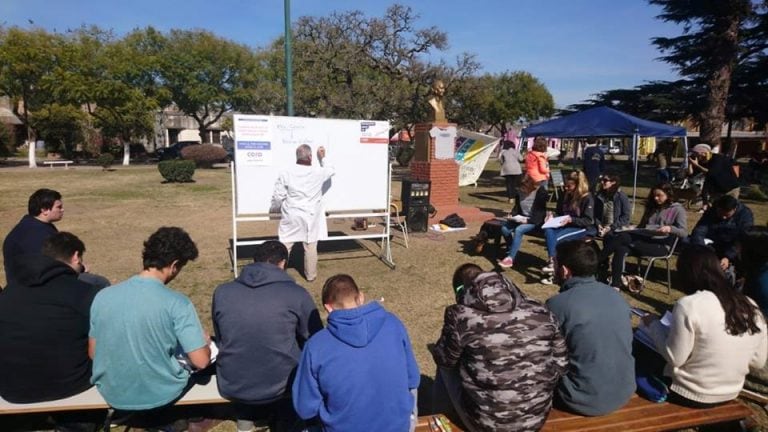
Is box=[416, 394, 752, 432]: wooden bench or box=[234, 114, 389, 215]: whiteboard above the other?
box=[234, 114, 389, 215]: whiteboard

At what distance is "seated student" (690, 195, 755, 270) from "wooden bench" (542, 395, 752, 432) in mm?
3016

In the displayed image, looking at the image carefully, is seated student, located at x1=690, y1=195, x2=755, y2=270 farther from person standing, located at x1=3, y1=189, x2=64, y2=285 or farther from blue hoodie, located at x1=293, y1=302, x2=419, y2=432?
person standing, located at x1=3, y1=189, x2=64, y2=285

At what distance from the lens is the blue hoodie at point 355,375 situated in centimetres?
229

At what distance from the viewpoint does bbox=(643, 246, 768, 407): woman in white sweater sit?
2738mm

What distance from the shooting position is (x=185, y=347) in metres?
2.79

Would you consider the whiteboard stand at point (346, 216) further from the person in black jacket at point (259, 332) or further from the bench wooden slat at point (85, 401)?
the person in black jacket at point (259, 332)

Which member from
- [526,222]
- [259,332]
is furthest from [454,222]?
[259,332]

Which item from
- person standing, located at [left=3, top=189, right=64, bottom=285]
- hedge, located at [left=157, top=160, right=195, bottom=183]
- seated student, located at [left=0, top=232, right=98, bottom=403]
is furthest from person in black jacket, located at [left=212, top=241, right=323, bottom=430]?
hedge, located at [left=157, top=160, right=195, bottom=183]

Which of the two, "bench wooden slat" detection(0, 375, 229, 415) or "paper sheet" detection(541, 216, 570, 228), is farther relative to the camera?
"paper sheet" detection(541, 216, 570, 228)

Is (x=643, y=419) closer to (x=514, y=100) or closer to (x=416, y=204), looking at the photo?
(x=416, y=204)

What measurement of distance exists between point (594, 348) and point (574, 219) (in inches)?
159

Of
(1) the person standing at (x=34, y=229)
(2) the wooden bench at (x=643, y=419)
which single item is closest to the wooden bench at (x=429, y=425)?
(2) the wooden bench at (x=643, y=419)

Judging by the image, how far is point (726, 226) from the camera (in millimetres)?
5621

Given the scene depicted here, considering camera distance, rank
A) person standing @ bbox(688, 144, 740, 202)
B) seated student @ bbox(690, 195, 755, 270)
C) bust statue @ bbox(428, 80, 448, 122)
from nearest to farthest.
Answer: seated student @ bbox(690, 195, 755, 270) → person standing @ bbox(688, 144, 740, 202) → bust statue @ bbox(428, 80, 448, 122)
